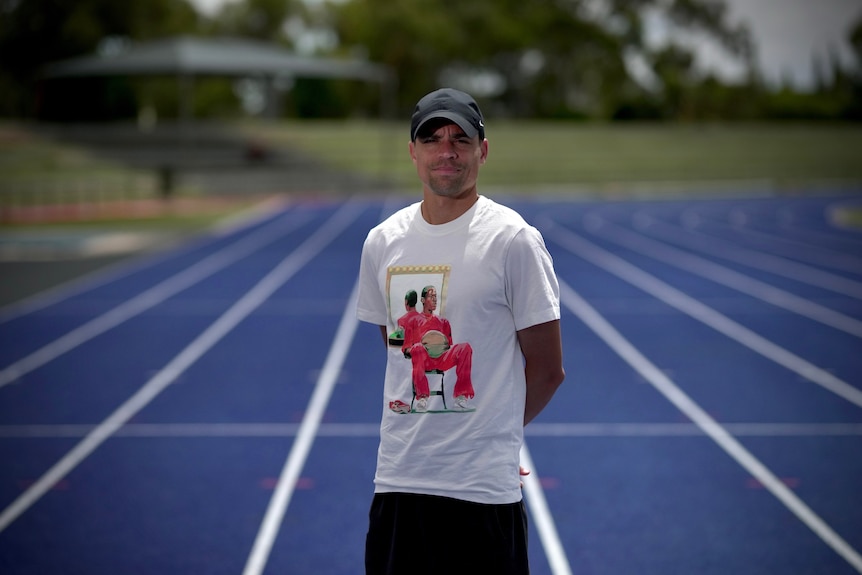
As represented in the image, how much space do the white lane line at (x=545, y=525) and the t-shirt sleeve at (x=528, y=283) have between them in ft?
6.74

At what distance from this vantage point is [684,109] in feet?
233

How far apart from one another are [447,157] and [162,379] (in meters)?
6.36

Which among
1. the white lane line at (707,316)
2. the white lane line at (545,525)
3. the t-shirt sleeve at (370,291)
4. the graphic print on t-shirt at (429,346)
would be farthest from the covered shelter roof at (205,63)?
the graphic print on t-shirt at (429,346)

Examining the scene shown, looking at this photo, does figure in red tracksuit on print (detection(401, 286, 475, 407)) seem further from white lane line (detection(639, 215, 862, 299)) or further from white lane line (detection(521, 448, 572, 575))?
white lane line (detection(639, 215, 862, 299))

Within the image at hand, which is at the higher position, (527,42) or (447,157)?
(527,42)

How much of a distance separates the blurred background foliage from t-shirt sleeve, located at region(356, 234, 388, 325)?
5625 centimetres

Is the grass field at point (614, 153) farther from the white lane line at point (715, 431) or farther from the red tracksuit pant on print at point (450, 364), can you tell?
the red tracksuit pant on print at point (450, 364)

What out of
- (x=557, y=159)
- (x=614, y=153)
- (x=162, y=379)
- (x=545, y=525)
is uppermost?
(x=614, y=153)

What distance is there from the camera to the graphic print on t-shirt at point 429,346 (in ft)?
7.56

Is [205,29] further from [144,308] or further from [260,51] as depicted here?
[144,308]

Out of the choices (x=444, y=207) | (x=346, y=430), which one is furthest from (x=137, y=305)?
(x=444, y=207)

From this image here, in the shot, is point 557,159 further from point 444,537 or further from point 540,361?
point 444,537

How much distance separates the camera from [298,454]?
6156 millimetres

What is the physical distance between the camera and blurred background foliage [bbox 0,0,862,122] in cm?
5850
